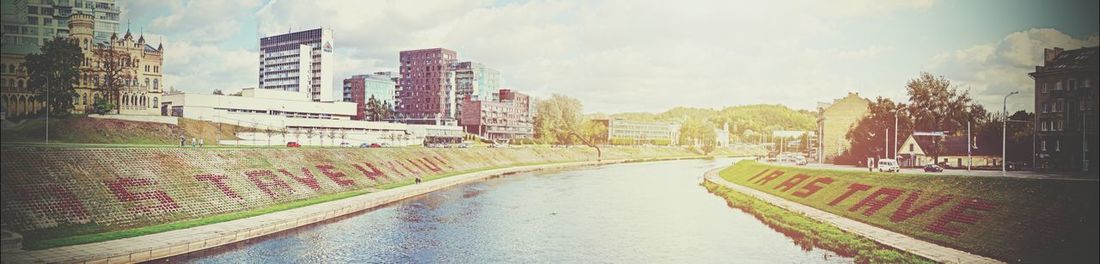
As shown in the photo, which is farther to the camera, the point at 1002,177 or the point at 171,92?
the point at 171,92

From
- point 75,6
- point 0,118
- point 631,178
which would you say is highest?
point 75,6

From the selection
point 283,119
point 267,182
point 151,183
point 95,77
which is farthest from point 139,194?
point 283,119

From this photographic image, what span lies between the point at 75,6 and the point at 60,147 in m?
12.2

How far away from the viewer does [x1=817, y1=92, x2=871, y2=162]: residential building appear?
206 feet

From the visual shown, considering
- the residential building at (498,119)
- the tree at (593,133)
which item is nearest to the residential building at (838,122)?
the tree at (593,133)

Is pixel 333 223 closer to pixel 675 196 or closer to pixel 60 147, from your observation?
pixel 60 147

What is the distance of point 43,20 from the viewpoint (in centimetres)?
4084

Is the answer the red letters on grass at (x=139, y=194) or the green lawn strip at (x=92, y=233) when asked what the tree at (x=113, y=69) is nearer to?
the red letters on grass at (x=139, y=194)

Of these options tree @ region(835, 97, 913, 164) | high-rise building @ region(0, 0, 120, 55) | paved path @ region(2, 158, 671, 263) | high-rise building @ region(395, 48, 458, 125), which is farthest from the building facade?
high-rise building @ region(395, 48, 458, 125)

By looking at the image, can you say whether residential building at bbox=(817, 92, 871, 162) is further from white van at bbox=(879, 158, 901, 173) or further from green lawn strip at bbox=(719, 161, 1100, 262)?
green lawn strip at bbox=(719, 161, 1100, 262)

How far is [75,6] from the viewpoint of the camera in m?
44.7

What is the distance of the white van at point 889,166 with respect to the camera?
50.0 metres

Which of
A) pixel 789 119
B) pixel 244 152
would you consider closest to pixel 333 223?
pixel 244 152

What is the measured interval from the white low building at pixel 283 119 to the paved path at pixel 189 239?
34.7m
